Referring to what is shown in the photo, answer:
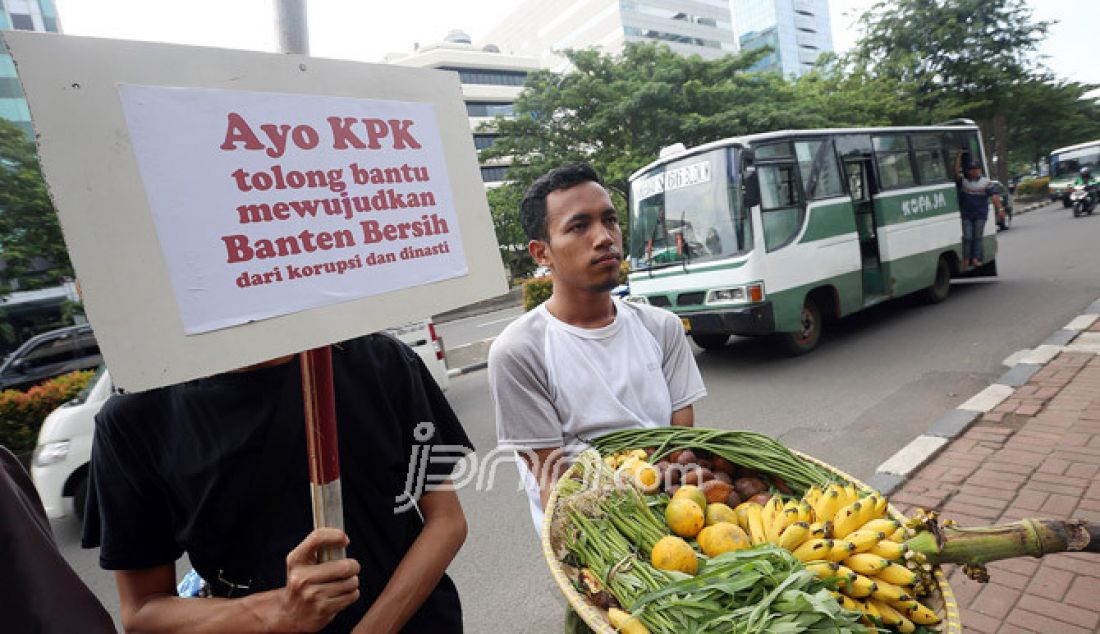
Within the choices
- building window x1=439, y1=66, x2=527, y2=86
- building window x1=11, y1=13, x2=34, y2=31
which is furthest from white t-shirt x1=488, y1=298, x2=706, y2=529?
building window x1=439, y1=66, x2=527, y2=86

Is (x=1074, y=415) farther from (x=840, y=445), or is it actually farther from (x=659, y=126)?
(x=659, y=126)

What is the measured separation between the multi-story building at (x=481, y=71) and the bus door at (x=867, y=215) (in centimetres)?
4417

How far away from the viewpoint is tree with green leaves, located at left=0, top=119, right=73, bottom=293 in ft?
35.1

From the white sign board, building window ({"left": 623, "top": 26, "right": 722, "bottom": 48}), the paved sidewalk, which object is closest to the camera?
the white sign board

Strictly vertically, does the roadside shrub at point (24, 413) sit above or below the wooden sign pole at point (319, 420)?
below

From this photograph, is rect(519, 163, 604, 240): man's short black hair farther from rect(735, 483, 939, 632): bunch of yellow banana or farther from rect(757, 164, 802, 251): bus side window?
rect(757, 164, 802, 251): bus side window

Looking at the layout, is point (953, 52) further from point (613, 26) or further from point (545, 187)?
point (613, 26)

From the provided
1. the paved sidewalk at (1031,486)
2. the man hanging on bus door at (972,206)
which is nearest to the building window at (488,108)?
the man hanging on bus door at (972,206)

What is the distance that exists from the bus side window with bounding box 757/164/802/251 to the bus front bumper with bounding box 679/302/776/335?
2.61 ft

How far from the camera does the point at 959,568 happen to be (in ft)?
9.18

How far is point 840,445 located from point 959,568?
70.8 inches

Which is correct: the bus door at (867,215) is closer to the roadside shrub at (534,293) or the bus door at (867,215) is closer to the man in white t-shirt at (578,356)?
the man in white t-shirt at (578,356)

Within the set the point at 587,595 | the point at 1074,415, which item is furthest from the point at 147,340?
the point at 1074,415

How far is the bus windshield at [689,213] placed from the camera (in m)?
7.03
